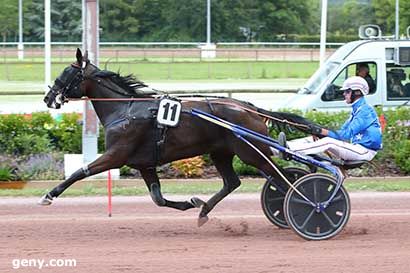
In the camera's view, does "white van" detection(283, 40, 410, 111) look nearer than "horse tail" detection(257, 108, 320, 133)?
No

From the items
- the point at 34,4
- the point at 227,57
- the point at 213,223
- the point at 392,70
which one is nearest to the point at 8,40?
the point at 34,4

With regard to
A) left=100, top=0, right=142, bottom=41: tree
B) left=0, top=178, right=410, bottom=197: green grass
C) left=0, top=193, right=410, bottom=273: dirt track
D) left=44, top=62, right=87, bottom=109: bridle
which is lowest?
left=0, top=178, right=410, bottom=197: green grass

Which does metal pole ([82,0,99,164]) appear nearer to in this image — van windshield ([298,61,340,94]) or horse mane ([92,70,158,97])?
horse mane ([92,70,158,97])

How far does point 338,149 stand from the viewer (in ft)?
28.9

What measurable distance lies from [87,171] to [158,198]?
32.2 inches

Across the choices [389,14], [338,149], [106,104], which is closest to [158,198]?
[106,104]

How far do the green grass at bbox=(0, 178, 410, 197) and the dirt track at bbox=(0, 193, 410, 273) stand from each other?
992 mm

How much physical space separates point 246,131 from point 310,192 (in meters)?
0.89

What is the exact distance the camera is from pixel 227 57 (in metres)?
53.4

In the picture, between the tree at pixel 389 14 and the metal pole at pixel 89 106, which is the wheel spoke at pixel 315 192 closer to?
the metal pole at pixel 89 106

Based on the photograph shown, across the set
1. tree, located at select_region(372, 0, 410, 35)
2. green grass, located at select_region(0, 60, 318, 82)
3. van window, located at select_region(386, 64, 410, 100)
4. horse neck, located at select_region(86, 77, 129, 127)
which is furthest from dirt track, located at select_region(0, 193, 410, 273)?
tree, located at select_region(372, 0, 410, 35)

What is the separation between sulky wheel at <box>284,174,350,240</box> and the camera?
8.66m

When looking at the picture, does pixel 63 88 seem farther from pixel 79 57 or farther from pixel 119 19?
pixel 119 19

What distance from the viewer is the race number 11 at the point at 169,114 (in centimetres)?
893
